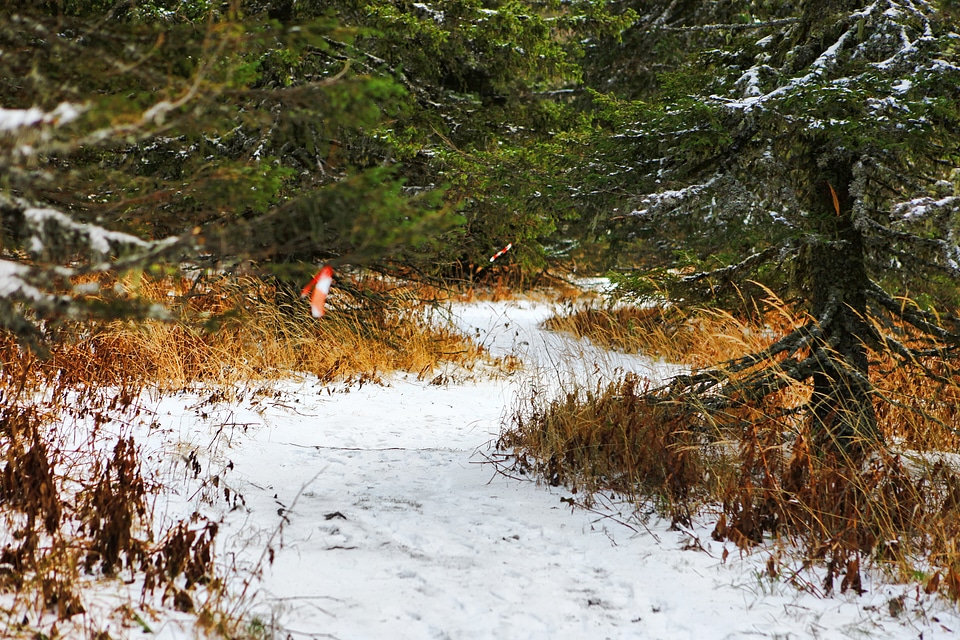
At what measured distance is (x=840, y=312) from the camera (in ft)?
15.3

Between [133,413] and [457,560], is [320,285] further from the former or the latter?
[133,413]

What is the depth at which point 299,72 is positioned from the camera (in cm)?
703

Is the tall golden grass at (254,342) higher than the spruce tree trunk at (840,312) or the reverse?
the reverse

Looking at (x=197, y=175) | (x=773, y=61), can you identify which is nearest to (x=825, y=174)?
(x=773, y=61)

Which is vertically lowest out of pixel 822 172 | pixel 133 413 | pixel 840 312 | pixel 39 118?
pixel 133 413

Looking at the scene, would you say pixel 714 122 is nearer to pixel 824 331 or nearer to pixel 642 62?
pixel 824 331

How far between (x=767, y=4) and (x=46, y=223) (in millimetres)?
5825

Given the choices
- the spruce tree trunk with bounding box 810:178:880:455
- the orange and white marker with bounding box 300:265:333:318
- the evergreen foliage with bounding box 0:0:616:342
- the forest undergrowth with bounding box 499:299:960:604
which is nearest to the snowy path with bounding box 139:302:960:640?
the forest undergrowth with bounding box 499:299:960:604

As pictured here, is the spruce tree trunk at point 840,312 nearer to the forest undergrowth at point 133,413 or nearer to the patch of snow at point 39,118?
the forest undergrowth at point 133,413

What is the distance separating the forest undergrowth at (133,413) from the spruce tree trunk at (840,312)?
12.3 feet

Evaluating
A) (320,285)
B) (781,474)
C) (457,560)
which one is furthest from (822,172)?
(320,285)

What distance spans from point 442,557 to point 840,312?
10.5ft

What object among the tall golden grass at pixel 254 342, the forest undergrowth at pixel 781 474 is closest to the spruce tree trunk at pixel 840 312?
the forest undergrowth at pixel 781 474

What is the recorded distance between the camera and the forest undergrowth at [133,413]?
105 inches
